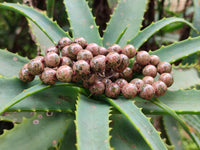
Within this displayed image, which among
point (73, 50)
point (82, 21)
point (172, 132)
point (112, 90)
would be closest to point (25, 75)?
point (73, 50)

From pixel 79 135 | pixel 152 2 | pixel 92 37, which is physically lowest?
pixel 79 135

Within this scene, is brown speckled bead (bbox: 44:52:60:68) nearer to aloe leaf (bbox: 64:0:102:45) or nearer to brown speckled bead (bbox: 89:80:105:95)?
brown speckled bead (bbox: 89:80:105:95)

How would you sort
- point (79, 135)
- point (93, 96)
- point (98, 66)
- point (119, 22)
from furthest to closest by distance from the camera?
point (119, 22) → point (93, 96) → point (98, 66) → point (79, 135)

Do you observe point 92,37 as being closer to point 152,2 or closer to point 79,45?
point 79,45

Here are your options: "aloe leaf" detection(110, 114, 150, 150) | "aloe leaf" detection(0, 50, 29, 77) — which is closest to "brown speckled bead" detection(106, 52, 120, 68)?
"aloe leaf" detection(110, 114, 150, 150)

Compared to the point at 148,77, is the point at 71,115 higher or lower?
lower

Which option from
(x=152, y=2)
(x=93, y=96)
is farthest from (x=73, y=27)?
(x=152, y=2)

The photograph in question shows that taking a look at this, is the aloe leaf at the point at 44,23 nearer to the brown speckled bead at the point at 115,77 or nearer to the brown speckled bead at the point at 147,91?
the brown speckled bead at the point at 115,77
